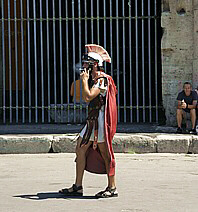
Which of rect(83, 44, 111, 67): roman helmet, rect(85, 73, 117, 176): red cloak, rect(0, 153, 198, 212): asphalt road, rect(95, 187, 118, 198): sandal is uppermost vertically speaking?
rect(83, 44, 111, 67): roman helmet

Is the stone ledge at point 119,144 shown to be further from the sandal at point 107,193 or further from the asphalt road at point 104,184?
the sandal at point 107,193

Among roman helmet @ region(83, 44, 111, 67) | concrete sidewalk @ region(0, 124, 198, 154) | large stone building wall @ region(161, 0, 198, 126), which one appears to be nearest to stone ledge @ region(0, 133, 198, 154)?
concrete sidewalk @ region(0, 124, 198, 154)

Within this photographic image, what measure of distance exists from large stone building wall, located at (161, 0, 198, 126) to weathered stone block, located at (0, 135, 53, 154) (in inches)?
99.8

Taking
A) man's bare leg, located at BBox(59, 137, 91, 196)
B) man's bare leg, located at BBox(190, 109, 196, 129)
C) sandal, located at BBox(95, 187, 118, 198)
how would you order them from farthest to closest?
1. man's bare leg, located at BBox(190, 109, 196, 129)
2. man's bare leg, located at BBox(59, 137, 91, 196)
3. sandal, located at BBox(95, 187, 118, 198)

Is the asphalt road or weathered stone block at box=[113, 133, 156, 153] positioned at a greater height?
weathered stone block at box=[113, 133, 156, 153]

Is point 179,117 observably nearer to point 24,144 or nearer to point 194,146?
point 194,146

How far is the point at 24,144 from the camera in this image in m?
10.8

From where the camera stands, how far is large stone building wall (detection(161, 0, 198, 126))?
11.9 meters

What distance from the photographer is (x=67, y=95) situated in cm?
1270

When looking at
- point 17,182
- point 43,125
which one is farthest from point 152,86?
point 17,182

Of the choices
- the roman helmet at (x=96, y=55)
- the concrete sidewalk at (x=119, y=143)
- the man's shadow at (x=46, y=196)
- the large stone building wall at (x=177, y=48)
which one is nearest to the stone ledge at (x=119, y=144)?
the concrete sidewalk at (x=119, y=143)

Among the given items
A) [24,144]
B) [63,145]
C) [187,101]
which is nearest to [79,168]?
[63,145]

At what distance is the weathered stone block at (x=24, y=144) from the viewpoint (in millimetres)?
10773

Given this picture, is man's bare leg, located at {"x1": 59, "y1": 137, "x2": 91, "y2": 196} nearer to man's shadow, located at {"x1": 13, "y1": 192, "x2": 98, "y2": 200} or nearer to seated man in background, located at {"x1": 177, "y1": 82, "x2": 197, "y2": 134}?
man's shadow, located at {"x1": 13, "y1": 192, "x2": 98, "y2": 200}
